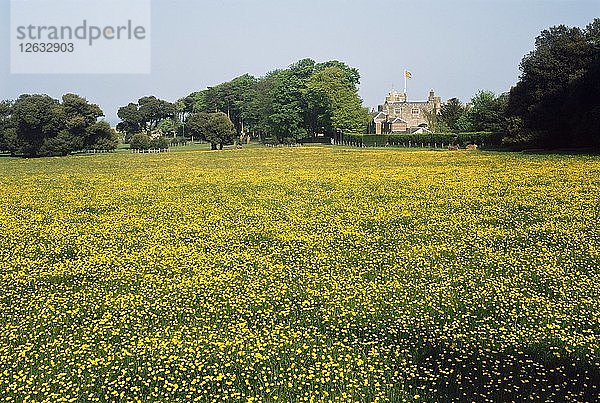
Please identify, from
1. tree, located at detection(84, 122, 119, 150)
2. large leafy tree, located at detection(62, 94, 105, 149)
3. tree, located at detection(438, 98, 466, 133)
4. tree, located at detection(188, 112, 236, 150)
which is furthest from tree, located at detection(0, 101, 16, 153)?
tree, located at detection(438, 98, 466, 133)

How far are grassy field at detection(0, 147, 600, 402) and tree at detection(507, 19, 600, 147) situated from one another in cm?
3262

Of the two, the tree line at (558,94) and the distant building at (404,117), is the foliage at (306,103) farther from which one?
the tree line at (558,94)

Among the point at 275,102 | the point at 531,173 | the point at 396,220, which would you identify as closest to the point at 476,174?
the point at 531,173

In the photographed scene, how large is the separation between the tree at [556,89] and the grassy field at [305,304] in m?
32.6

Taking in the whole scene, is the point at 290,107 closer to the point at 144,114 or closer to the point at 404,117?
the point at 404,117

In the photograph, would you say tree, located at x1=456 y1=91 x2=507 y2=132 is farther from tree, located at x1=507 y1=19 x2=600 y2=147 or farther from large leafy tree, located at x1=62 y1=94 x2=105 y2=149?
large leafy tree, located at x1=62 y1=94 x2=105 y2=149

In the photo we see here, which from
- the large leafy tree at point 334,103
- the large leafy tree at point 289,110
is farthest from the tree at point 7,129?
the large leafy tree at point 334,103

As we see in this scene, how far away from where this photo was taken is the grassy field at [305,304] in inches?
241

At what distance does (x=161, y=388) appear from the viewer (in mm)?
6047

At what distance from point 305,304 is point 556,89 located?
47.6 m

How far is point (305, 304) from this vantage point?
28.2ft

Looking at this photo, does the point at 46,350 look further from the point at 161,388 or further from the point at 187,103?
the point at 187,103

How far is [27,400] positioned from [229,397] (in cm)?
214

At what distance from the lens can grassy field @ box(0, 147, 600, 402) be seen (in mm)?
6125
